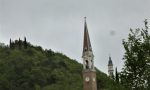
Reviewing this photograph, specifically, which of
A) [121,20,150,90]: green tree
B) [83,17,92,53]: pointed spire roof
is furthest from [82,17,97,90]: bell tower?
[121,20,150,90]: green tree

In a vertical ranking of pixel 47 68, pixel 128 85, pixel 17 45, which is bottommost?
pixel 128 85

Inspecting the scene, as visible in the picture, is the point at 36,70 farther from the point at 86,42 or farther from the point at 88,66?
the point at 88,66

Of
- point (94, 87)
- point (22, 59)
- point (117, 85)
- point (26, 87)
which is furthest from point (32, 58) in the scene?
point (117, 85)

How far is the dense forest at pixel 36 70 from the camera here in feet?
292

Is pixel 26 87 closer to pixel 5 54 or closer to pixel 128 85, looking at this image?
pixel 5 54

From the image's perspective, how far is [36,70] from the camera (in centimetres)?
9619

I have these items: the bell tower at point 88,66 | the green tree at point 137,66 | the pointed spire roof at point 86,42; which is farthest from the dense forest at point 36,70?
the green tree at point 137,66

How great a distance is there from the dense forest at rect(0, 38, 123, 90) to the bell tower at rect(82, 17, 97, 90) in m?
14.5

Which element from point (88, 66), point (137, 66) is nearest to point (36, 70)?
point (88, 66)

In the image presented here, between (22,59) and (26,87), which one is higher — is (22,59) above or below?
above

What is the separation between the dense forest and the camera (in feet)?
292

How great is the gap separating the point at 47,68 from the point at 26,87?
13915 mm

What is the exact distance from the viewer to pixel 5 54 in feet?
370

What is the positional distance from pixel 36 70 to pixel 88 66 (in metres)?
33.9
